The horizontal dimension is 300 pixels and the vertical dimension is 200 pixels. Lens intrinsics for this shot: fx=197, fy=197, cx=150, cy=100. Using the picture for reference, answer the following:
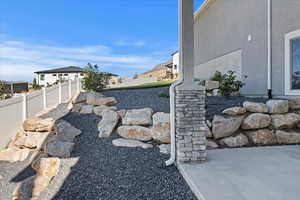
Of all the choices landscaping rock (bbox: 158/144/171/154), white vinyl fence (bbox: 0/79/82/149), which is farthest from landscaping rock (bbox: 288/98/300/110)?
white vinyl fence (bbox: 0/79/82/149)

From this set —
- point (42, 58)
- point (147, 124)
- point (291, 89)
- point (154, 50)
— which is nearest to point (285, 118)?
point (291, 89)

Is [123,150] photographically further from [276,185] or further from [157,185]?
[276,185]

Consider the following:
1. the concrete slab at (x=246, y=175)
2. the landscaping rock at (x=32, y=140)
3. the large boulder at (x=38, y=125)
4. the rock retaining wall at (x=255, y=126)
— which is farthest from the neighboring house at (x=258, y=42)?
the landscaping rock at (x=32, y=140)

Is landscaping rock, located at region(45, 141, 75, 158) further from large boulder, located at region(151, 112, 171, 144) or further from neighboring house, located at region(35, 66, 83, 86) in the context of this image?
neighboring house, located at region(35, 66, 83, 86)

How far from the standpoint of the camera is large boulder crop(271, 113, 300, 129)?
462cm

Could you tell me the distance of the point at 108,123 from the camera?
497 centimetres

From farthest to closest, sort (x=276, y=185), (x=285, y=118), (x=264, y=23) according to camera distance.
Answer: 1. (x=264, y=23)
2. (x=285, y=118)
3. (x=276, y=185)

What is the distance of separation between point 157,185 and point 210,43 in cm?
948

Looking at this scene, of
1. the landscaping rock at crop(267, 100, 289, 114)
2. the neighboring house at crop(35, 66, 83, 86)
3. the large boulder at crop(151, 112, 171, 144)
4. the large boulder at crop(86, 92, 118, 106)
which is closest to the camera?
the large boulder at crop(151, 112, 171, 144)

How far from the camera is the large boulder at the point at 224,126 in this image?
14.3ft

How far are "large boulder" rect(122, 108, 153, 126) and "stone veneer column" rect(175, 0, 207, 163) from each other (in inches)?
59.5

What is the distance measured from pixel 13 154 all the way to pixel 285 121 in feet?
21.4

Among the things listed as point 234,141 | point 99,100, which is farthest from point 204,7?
point 234,141

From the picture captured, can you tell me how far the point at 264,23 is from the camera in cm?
651
